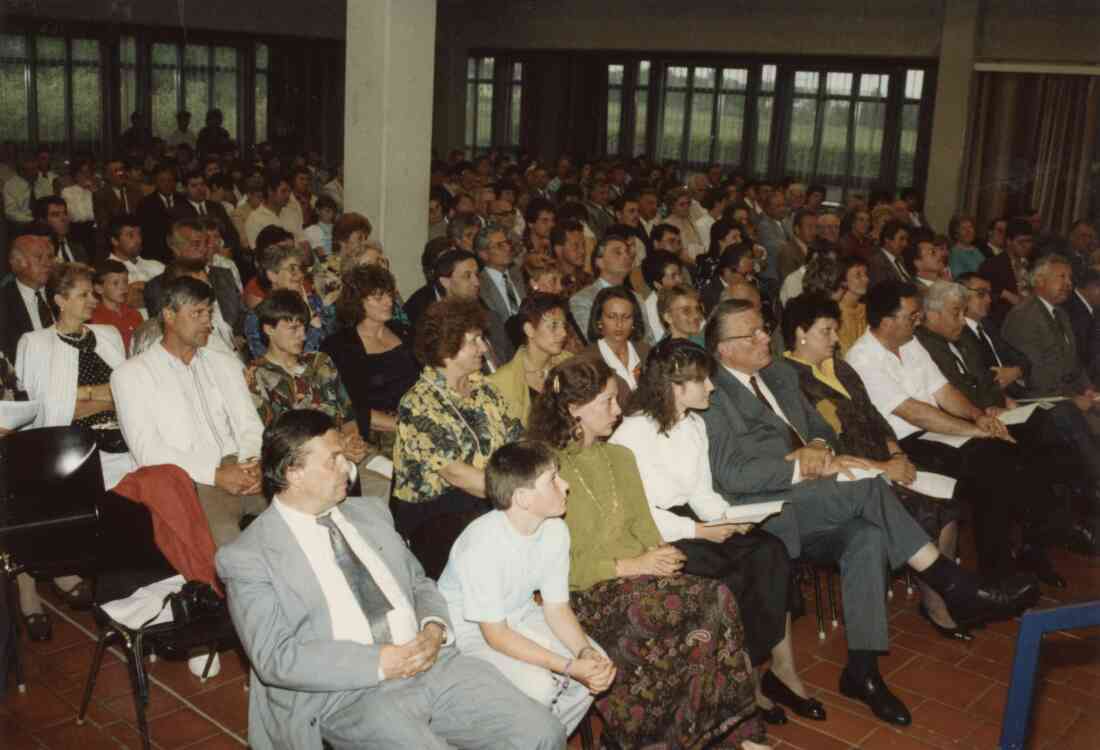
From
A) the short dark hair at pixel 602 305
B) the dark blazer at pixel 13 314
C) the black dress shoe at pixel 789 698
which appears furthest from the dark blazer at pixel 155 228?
the black dress shoe at pixel 789 698

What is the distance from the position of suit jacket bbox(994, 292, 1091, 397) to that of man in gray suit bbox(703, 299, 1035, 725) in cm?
235

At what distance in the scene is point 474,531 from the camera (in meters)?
3.34

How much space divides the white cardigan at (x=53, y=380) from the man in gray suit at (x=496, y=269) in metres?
2.60

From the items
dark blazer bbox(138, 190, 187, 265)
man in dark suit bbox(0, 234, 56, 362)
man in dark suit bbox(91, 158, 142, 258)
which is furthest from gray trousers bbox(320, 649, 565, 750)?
man in dark suit bbox(91, 158, 142, 258)

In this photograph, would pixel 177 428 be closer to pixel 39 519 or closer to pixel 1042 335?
pixel 39 519

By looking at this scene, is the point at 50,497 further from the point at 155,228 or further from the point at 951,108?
the point at 951,108

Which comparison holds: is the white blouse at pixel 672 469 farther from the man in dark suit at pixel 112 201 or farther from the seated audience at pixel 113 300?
the man in dark suit at pixel 112 201

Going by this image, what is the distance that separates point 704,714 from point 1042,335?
4.08 m

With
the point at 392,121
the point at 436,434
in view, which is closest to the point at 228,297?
the point at 392,121

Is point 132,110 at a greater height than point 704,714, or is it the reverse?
point 132,110

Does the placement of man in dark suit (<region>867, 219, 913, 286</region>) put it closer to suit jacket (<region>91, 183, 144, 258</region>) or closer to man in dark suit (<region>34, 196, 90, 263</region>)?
man in dark suit (<region>34, 196, 90, 263</region>)

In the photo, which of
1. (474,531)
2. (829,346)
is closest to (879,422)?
(829,346)

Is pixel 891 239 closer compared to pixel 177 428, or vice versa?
pixel 177 428

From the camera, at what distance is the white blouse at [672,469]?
161 inches
